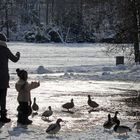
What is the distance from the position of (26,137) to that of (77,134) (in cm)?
106

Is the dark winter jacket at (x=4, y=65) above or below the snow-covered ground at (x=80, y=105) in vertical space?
above

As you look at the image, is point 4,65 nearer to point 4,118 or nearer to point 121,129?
point 4,118

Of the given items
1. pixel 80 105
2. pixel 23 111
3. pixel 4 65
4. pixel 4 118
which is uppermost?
pixel 4 65

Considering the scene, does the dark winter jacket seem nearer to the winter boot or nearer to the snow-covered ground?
the winter boot

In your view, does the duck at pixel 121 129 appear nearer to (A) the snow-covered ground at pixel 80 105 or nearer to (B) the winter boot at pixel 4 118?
(A) the snow-covered ground at pixel 80 105

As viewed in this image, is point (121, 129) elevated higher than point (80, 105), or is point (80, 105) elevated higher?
point (121, 129)

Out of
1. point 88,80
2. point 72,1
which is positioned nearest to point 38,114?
point 88,80

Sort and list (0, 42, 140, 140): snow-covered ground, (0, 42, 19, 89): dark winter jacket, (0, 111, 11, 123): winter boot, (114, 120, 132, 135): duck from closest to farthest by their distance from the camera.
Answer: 1. (114, 120, 132, 135): duck
2. (0, 42, 140, 140): snow-covered ground
3. (0, 42, 19, 89): dark winter jacket
4. (0, 111, 11, 123): winter boot

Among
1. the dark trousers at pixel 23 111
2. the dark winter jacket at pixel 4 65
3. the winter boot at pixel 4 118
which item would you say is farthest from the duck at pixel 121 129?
the dark winter jacket at pixel 4 65

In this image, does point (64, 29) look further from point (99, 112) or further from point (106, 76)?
point (99, 112)

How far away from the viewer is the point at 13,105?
48.8ft

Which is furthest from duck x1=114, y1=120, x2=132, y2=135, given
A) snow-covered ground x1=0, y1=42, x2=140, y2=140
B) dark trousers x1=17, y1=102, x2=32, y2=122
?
dark trousers x1=17, y1=102, x2=32, y2=122

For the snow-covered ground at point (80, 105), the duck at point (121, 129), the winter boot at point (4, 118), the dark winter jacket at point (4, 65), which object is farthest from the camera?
the winter boot at point (4, 118)

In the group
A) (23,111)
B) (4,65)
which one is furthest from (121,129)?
(4,65)
